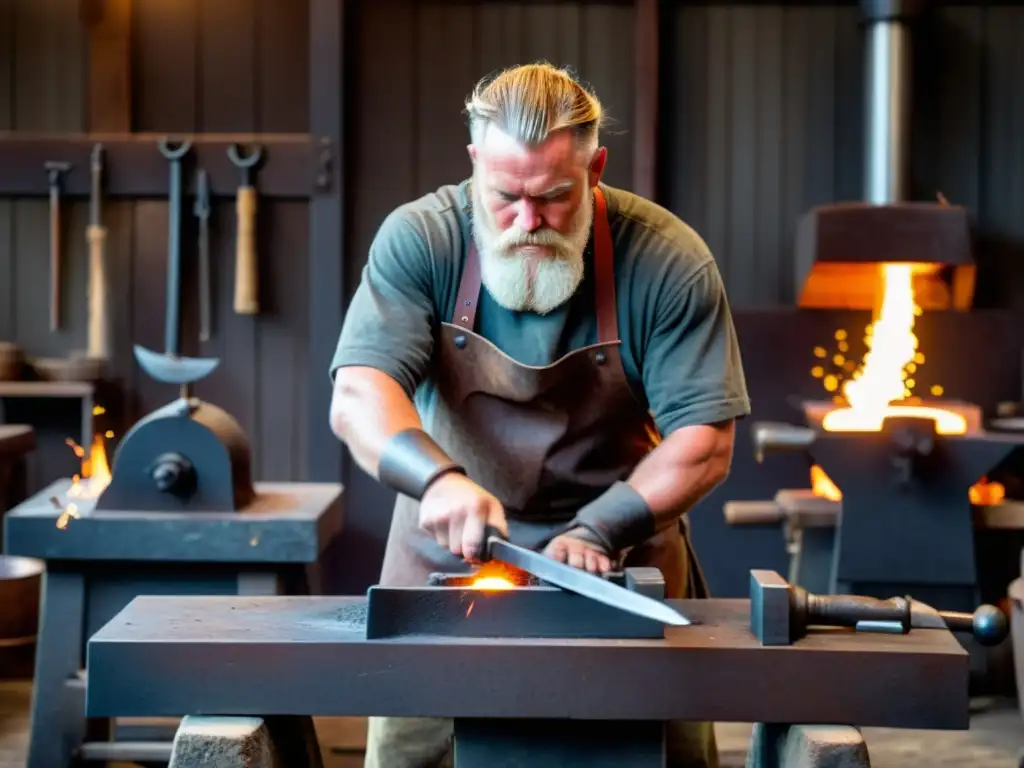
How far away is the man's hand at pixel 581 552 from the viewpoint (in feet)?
6.51

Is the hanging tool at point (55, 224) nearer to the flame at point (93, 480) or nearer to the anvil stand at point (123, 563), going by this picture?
the flame at point (93, 480)

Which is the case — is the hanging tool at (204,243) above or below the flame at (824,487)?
above

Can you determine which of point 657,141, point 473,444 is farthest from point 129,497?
point 657,141

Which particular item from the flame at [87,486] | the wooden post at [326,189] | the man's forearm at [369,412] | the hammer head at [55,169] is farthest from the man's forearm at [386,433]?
the hammer head at [55,169]

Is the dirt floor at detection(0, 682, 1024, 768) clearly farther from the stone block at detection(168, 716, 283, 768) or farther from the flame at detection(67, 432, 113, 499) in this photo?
the stone block at detection(168, 716, 283, 768)

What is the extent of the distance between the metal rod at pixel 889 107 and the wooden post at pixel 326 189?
193 cm

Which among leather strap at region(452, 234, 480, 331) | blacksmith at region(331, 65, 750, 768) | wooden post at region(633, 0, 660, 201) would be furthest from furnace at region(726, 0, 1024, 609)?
leather strap at region(452, 234, 480, 331)

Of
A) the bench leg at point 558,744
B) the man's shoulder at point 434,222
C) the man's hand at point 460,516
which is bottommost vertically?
the bench leg at point 558,744

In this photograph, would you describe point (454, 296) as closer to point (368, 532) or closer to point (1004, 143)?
point (368, 532)

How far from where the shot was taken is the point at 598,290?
2.34m

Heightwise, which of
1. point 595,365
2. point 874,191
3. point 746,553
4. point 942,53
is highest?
point 942,53

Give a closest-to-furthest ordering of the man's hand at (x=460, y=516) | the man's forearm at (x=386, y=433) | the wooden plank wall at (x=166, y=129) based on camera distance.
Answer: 1. the man's hand at (x=460, y=516)
2. the man's forearm at (x=386, y=433)
3. the wooden plank wall at (x=166, y=129)

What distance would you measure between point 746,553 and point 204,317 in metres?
2.21

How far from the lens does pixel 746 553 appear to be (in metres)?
4.75
